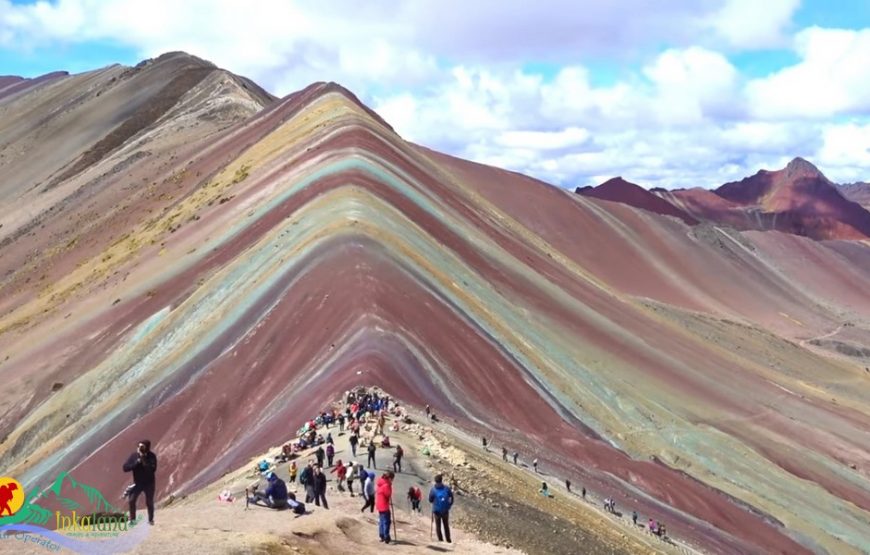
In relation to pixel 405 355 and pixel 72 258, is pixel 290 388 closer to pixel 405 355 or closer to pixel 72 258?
pixel 405 355

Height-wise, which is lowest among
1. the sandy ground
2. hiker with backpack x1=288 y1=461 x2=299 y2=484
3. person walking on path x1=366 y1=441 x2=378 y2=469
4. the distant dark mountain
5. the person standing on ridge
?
the sandy ground

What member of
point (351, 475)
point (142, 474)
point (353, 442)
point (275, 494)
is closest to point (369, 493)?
point (351, 475)

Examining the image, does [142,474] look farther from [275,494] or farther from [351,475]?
[351,475]

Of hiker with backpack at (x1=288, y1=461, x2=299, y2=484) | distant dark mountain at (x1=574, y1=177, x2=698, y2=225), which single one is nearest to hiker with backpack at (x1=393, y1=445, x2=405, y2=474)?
hiker with backpack at (x1=288, y1=461, x2=299, y2=484)

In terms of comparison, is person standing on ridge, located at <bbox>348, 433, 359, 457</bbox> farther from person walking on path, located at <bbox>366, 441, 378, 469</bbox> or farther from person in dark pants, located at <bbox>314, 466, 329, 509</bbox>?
person in dark pants, located at <bbox>314, 466, 329, 509</bbox>

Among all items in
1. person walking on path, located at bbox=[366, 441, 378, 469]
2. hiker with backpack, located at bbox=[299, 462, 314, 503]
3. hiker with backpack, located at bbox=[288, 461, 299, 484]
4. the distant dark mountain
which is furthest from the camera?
the distant dark mountain

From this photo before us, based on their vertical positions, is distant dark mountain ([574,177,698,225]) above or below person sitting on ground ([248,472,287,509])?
above
